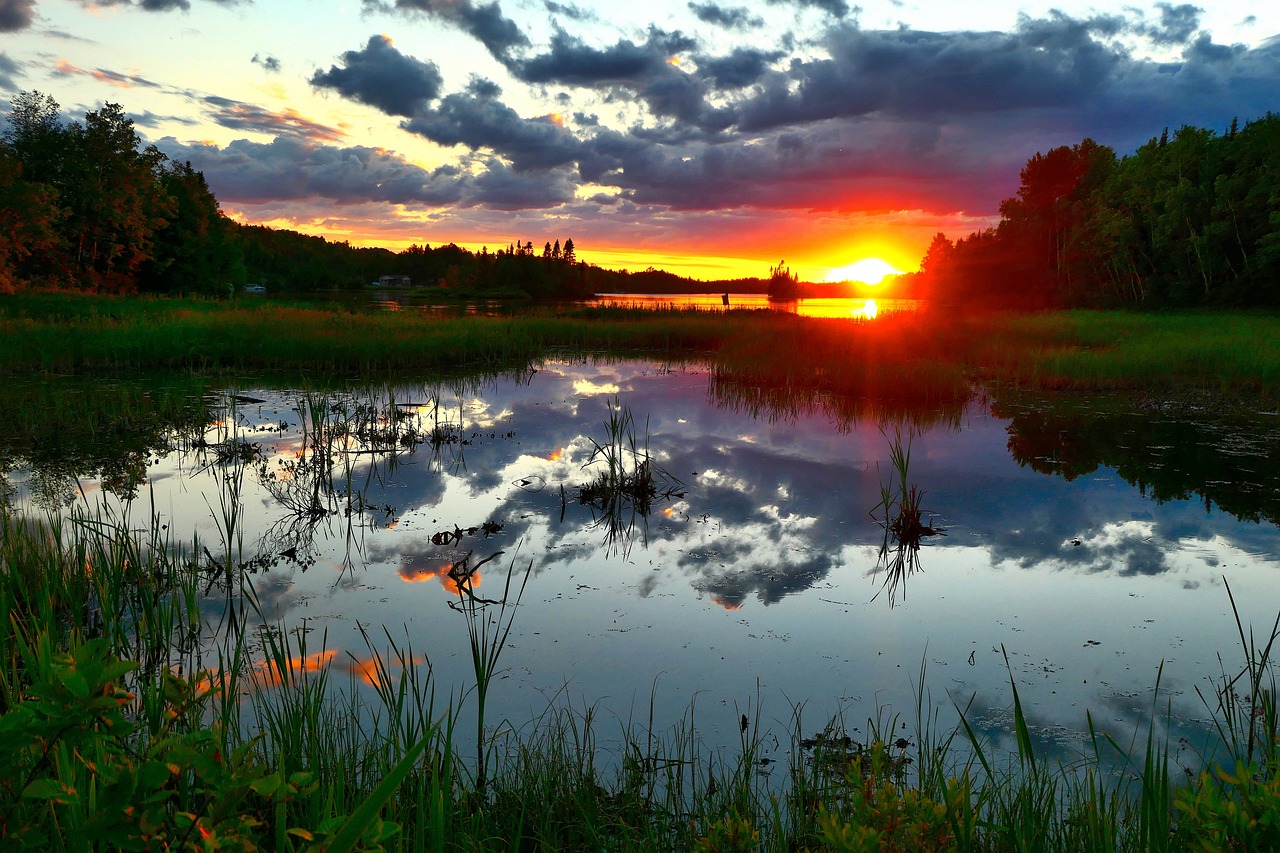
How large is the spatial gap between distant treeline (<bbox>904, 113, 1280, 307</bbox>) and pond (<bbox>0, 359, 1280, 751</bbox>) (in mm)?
42338

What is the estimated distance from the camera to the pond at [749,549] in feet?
15.1

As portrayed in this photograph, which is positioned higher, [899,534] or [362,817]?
[362,817]

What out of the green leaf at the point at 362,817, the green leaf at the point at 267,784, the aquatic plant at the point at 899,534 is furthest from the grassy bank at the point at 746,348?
the green leaf at the point at 362,817

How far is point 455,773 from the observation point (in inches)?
126

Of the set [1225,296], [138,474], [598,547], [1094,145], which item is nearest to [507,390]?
[138,474]

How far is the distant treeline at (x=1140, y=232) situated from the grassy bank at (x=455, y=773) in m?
50.1

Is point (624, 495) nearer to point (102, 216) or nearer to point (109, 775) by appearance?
point (109, 775)

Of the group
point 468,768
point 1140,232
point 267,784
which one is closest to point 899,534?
point 468,768

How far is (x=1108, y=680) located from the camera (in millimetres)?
4609

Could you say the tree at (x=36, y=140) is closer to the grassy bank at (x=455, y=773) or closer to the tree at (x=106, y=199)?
the tree at (x=106, y=199)

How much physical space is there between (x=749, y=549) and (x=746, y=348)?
15882mm

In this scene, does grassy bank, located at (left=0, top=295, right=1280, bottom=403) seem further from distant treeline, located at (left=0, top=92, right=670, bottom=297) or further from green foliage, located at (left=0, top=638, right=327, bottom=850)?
green foliage, located at (left=0, top=638, right=327, bottom=850)

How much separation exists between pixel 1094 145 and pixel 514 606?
256 ft

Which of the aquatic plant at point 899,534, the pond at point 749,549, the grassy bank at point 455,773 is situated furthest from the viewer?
the aquatic plant at point 899,534
